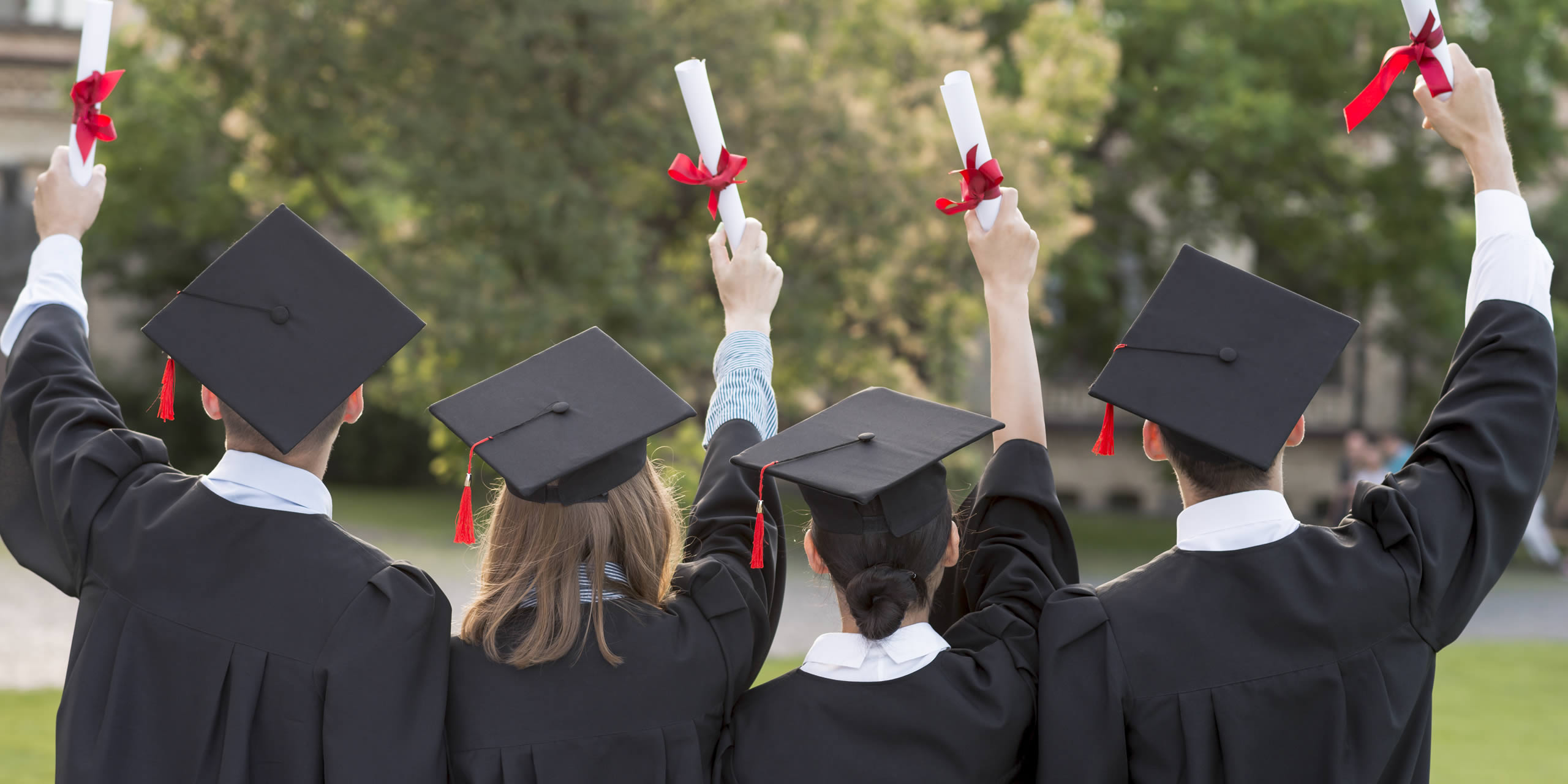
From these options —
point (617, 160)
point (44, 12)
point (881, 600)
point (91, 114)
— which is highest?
point (44, 12)

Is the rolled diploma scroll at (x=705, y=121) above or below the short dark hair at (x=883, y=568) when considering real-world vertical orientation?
above

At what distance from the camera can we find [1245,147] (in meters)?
16.9

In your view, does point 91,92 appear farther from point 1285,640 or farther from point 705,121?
point 1285,640

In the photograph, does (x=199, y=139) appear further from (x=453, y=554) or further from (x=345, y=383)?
(x=345, y=383)

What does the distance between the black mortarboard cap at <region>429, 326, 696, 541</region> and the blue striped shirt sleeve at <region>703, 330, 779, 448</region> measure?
7.5 inches

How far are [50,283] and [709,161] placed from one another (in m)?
1.42

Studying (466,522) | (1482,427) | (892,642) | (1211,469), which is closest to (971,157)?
(1211,469)

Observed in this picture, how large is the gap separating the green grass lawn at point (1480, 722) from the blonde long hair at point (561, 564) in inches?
202

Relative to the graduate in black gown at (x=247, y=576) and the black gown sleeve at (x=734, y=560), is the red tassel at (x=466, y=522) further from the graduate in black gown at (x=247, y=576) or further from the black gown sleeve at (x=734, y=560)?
the black gown sleeve at (x=734, y=560)

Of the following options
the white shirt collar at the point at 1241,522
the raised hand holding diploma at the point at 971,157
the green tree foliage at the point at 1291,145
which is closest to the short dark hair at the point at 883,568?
the white shirt collar at the point at 1241,522

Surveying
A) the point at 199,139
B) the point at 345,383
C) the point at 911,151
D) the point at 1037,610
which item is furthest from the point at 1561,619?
the point at 199,139

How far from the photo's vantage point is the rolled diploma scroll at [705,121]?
2559mm

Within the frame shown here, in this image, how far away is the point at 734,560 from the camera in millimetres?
2693

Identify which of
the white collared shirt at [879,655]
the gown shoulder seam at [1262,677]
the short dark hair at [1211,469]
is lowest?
the gown shoulder seam at [1262,677]
